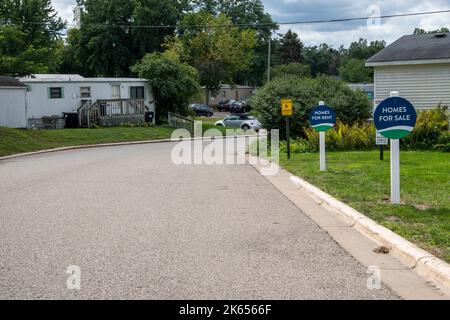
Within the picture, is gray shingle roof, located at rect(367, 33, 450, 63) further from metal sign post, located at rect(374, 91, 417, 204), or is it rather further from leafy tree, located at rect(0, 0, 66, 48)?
leafy tree, located at rect(0, 0, 66, 48)

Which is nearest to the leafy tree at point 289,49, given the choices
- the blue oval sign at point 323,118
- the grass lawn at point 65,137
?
the grass lawn at point 65,137

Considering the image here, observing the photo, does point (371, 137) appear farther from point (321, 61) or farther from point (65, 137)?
point (321, 61)

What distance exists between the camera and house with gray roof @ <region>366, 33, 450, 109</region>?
24.1 m

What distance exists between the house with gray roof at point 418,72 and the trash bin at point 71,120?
19969mm

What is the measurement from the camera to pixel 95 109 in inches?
1555

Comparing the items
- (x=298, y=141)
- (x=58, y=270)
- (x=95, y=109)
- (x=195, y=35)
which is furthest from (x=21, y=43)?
(x=58, y=270)

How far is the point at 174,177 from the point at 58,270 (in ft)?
28.7

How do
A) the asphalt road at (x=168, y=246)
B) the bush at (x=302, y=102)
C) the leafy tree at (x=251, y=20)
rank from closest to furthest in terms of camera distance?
the asphalt road at (x=168, y=246) → the bush at (x=302, y=102) → the leafy tree at (x=251, y=20)

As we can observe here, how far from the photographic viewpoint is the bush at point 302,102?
942 inches

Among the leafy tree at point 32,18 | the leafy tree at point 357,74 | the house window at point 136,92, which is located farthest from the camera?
the leafy tree at point 357,74

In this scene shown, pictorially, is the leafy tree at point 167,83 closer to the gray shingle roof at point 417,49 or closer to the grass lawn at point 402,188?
the gray shingle roof at point 417,49

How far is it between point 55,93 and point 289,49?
74641 mm

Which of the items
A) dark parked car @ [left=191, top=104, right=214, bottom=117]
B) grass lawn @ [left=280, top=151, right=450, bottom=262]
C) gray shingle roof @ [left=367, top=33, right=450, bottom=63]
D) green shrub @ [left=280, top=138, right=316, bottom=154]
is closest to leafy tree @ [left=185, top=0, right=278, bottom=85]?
dark parked car @ [left=191, top=104, right=214, bottom=117]

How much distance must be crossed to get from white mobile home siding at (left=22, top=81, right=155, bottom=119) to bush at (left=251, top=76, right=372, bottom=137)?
59.0ft
